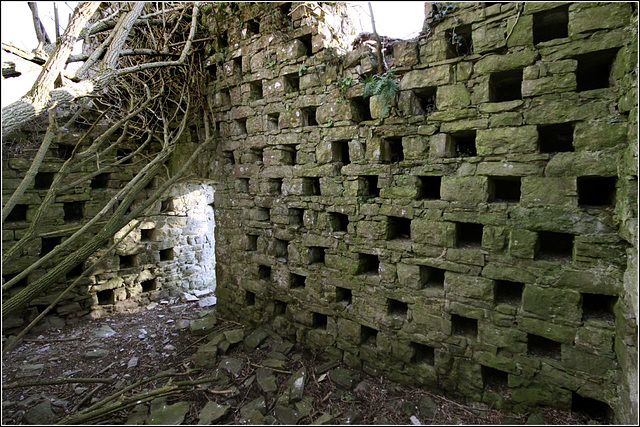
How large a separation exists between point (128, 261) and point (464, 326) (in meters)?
6.11

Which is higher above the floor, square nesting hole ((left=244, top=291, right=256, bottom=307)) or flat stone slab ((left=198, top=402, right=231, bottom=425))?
square nesting hole ((left=244, top=291, right=256, bottom=307))

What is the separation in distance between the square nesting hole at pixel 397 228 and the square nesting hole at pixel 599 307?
5.61 feet

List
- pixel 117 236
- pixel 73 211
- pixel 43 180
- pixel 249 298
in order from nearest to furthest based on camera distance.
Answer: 1. pixel 249 298
2. pixel 43 180
3. pixel 73 211
4. pixel 117 236

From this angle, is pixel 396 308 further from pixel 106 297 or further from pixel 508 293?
pixel 106 297

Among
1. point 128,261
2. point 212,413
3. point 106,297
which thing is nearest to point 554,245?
point 212,413

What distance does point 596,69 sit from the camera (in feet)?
10.0

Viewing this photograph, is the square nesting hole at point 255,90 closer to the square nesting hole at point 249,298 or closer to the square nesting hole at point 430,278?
the square nesting hole at point 249,298

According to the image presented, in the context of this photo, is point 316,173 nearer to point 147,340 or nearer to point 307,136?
point 307,136

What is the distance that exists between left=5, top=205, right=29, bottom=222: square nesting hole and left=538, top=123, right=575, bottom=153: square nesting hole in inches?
284

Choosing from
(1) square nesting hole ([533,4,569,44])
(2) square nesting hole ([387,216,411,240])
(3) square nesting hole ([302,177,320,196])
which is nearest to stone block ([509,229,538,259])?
(2) square nesting hole ([387,216,411,240])

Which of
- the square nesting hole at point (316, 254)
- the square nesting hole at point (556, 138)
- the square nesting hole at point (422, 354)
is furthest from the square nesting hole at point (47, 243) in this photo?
the square nesting hole at point (556, 138)

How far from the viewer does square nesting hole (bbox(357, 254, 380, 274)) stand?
13.2ft

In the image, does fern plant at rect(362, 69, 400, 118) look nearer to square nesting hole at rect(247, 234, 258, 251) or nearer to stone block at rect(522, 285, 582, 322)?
stone block at rect(522, 285, 582, 322)

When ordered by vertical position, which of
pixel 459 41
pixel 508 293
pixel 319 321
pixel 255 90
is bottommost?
pixel 319 321
